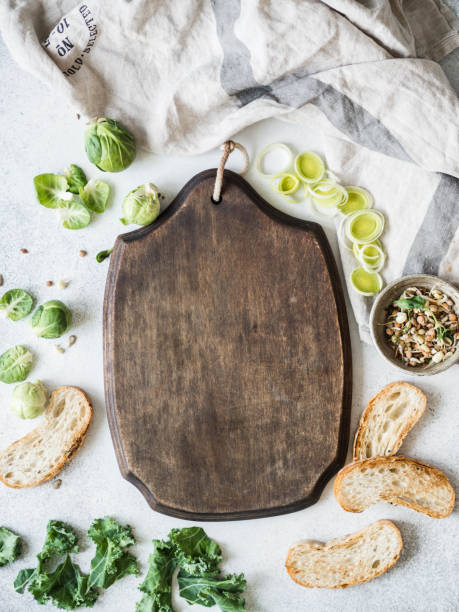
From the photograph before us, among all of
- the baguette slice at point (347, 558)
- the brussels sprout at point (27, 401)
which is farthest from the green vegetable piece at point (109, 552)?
the baguette slice at point (347, 558)

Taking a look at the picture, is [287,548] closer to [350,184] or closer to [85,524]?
[85,524]

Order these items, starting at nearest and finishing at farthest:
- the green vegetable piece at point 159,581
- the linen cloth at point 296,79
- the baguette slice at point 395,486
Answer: the linen cloth at point 296,79 < the baguette slice at point 395,486 < the green vegetable piece at point 159,581

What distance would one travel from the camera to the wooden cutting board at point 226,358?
6.51 feet

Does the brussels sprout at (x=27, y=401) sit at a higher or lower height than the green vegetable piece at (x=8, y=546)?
higher

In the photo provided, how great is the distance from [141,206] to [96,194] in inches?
9.3

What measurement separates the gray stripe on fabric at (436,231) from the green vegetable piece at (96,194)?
1.19 m

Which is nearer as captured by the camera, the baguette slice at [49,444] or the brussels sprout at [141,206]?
the brussels sprout at [141,206]

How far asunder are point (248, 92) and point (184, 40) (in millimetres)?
298

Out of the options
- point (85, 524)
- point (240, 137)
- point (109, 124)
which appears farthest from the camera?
point (85, 524)

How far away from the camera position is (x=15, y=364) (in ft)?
6.77

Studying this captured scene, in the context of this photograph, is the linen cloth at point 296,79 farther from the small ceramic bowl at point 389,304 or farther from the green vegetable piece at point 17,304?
the green vegetable piece at point 17,304

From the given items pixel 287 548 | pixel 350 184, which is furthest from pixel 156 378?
pixel 350 184

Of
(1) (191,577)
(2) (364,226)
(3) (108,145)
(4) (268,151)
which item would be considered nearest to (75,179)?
(3) (108,145)

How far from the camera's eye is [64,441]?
2102 mm
